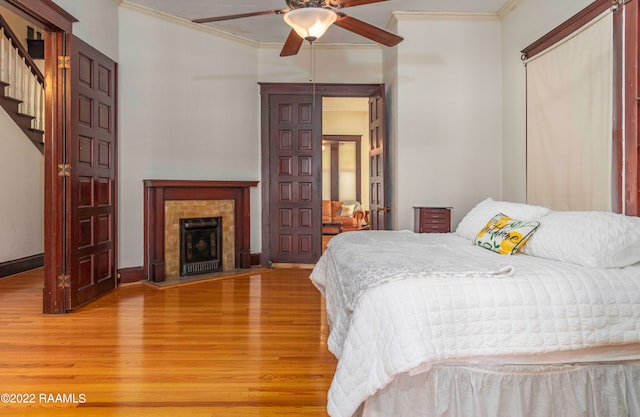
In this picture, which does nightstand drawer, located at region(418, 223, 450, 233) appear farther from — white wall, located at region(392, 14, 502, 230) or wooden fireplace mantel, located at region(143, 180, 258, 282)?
wooden fireplace mantel, located at region(143, 180, 258, 282)

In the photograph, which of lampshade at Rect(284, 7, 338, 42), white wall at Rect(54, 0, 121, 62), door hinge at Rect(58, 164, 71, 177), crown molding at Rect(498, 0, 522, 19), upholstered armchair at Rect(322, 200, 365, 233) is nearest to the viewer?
lampshade at Rect(284, 7, 338, 42)

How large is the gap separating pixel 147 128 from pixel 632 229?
4.56 meters

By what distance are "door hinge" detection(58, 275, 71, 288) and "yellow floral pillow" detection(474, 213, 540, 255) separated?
132 inches

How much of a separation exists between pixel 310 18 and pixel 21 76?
4532 millimetres

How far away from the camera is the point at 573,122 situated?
3.11 m

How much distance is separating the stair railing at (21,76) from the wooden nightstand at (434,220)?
199 inches

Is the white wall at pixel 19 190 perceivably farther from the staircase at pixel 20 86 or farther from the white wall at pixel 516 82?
the white wall at pixel 516 82

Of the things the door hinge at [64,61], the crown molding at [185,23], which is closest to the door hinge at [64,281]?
the door hinge at [64,61]

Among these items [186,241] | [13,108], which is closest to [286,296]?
[186,241]

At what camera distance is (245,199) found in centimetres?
527

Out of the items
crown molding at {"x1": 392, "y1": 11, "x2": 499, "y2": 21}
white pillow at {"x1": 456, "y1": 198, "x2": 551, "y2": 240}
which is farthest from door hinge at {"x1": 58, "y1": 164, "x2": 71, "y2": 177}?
crown molding at {"x1": 392, "y1": 11, "x2": 499, "y2": 21}

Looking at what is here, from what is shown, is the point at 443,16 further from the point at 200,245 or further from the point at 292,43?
the point at 200,245

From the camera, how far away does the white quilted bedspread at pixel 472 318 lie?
1390 millimetres

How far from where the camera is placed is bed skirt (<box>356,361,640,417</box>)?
147cm
